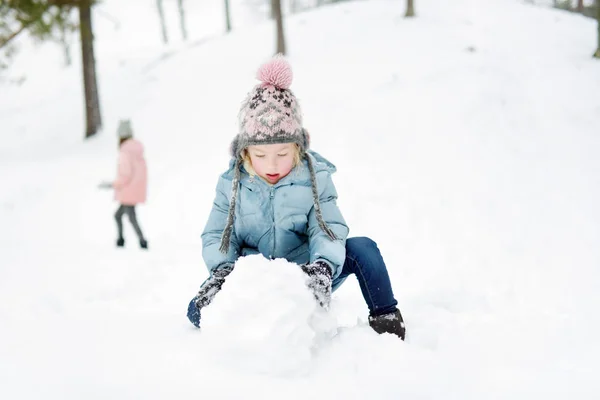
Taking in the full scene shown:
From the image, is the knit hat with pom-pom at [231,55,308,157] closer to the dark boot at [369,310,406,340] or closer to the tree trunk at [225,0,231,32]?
the dark boot at [369,310,406,340]

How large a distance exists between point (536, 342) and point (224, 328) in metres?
1.71

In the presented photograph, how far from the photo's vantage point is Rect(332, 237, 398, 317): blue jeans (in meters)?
2.03

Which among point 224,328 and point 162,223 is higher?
point 224,328

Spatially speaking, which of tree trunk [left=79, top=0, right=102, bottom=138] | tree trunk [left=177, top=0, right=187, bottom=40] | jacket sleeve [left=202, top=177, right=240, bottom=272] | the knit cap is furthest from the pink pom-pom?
tree trunk [left=177, top=0, right=187, bottom=40]

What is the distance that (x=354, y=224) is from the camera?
5551 mm

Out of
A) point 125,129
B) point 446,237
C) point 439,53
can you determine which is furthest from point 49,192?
point 439,53

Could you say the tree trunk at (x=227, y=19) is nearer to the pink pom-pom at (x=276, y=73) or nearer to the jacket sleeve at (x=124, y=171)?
the jacket sleeve at (x=124, y=171)

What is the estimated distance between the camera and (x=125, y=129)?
219 inches

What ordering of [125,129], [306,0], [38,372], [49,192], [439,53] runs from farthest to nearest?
[306,0] < [439,53] < [49,192] < [125,129] < [38,372]

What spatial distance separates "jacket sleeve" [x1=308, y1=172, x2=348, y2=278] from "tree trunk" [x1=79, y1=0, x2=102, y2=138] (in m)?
10.4

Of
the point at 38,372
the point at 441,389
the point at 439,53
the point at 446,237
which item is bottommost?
the point at 446,237

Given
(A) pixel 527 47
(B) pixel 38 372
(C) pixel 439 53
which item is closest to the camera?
(B) pixel 38 372

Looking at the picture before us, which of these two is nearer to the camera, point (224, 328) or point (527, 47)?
point (224, 328)

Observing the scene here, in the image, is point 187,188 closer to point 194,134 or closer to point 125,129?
point 125,129
